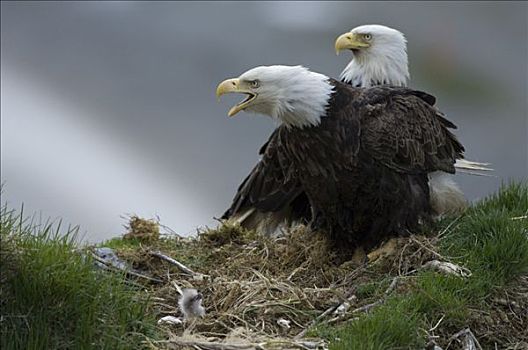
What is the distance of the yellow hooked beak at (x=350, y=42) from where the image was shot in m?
6.07

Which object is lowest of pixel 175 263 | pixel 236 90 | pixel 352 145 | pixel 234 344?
pixel 234 344

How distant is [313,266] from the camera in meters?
4.92

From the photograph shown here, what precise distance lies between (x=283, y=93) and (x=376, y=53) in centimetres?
166

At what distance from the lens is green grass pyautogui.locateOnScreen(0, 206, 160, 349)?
3311 millimetres

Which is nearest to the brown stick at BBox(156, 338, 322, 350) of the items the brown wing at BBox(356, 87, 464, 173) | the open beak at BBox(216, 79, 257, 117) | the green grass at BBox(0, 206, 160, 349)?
the green grass at BBox(0, 206, 160, 349)

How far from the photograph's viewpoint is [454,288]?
407 centimetres

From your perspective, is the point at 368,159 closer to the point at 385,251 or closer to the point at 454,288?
the point at 385,251

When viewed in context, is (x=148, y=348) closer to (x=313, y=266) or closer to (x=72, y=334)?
(x=72, y=334)

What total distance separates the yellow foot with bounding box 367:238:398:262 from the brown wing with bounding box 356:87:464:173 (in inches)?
14.5

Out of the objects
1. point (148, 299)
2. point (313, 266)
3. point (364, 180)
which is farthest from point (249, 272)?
point (148, 299)

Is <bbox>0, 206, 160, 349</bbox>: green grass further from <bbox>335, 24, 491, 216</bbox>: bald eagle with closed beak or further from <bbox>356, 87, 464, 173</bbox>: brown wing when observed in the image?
<bbox>335, 24, 491, 216</bbox>: bald eagle with closed beak

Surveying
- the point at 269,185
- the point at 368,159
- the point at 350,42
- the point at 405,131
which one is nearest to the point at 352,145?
the point at 368,159

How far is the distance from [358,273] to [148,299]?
4.15 feet

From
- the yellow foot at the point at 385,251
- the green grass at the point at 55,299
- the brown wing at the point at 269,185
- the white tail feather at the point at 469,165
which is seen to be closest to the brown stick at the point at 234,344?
the green grass at the point at 55,299
